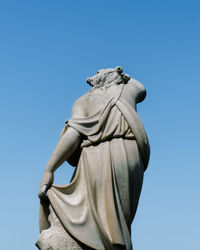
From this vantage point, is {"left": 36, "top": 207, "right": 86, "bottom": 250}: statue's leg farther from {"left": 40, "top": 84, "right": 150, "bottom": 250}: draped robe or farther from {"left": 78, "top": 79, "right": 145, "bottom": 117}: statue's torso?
{"left": 78, "top": 79, "right": 145, "bottom": 117}: statue's torso

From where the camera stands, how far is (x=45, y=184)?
26.3 ft

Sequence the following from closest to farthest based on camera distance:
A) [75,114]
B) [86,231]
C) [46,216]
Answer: [86,231]
[46,216]
[75,114]

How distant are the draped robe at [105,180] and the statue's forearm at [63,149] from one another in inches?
4.6

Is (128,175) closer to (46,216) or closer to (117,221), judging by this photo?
(117,221)

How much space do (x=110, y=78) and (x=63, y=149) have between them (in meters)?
1.56

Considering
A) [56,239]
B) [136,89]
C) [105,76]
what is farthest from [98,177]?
[105,76]

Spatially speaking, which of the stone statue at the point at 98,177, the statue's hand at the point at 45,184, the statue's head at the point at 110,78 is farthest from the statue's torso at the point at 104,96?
the statue's hand at the point at 45,184

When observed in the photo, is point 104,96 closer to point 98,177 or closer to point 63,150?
point 63,150

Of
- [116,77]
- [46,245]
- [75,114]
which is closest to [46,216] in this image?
[46,245]

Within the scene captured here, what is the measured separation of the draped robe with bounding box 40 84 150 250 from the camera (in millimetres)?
7555

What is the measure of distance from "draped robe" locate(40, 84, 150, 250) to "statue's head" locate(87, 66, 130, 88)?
1.30ft

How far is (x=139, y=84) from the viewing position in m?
8.89

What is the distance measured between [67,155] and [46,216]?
1028 mm

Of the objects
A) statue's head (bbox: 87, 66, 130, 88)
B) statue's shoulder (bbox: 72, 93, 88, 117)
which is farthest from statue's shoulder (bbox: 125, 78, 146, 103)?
statue's shoulder (bbox: 72, 93, 88, 117)
